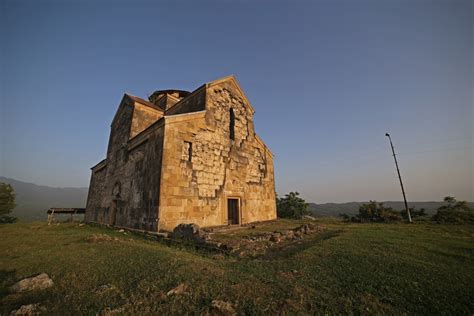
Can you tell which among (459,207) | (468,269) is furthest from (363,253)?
(459,207)

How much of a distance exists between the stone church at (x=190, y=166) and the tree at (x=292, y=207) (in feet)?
26.6

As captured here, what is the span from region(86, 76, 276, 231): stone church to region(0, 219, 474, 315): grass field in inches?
179

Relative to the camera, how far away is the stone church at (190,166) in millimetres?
→ 9867

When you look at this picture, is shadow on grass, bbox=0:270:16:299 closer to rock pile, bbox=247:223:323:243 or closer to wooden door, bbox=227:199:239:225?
rock pile, bbox=247:223:323:243

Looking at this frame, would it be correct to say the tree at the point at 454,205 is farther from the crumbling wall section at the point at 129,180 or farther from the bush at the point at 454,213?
the crumbling wall section at the point at 129,180

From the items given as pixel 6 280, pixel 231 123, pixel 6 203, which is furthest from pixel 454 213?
pixel 6 203

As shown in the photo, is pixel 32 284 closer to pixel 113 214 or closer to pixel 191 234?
pixel 191 234

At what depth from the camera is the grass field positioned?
2.66 metres

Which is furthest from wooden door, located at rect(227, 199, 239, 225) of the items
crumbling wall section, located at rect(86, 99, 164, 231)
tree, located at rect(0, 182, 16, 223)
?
tree, located at rect(0, 182, 16, 223)

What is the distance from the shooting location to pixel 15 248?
6023mm

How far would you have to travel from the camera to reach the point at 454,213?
15320 mm

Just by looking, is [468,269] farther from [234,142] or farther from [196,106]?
[196,106]

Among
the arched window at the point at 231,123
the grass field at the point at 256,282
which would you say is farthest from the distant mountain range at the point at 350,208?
the grass field at the point at 256,282

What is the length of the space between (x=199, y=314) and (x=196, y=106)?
12.5 meters
